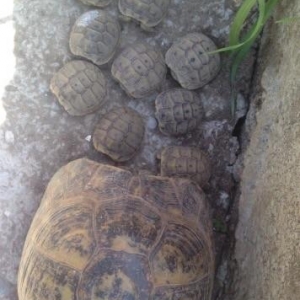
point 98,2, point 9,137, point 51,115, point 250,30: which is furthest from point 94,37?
point 250,30

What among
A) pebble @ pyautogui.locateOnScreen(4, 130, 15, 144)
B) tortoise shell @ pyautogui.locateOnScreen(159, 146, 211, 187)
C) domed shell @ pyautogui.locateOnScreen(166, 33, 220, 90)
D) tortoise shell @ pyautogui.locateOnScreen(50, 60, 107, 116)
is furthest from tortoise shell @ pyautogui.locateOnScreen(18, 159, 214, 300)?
domed shell @ pyautogui.locateOnScreen(166, 33, 220, 90)

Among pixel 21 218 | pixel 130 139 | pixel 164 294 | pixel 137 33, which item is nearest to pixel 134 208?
pixel 164 294

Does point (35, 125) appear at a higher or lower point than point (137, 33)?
lower

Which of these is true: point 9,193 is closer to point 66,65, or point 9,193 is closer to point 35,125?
point 35,125

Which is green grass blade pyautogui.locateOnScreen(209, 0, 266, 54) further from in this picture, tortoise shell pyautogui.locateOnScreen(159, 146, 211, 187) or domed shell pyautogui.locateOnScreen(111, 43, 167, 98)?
tortoise shell pyautogui.locateOnScreen(159, 146, 211, 187)

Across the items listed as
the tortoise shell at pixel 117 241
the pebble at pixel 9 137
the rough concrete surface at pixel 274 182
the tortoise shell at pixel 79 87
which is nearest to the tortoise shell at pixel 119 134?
the tortoise shell at pixel 79 87

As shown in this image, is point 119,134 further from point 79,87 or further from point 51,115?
point 51,115
